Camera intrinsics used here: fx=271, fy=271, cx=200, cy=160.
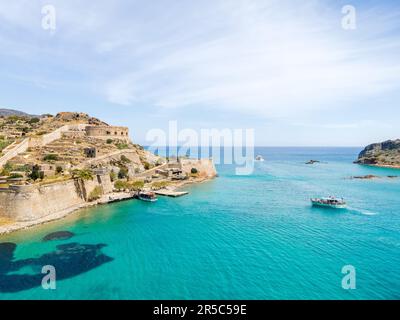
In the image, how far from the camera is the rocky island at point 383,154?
10312 centimetres

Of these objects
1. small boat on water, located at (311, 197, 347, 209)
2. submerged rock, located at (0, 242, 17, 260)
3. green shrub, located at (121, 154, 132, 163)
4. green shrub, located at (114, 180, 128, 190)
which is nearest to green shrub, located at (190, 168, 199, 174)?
green shrub, located at (121, 154, 132, 163)

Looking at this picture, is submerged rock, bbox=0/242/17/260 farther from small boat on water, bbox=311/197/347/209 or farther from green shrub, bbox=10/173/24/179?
small boat on water, bbox=311/197/347/209

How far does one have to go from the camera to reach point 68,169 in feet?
132

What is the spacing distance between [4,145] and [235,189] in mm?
40961

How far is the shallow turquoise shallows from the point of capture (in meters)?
17.0

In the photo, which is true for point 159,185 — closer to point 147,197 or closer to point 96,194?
point 147,197

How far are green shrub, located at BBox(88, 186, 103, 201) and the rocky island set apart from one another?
102 metres

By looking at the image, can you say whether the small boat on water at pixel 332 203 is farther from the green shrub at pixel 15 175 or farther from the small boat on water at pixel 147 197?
the green shrub at pixel 15 175

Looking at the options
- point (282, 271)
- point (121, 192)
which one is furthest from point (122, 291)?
point (121, 192)

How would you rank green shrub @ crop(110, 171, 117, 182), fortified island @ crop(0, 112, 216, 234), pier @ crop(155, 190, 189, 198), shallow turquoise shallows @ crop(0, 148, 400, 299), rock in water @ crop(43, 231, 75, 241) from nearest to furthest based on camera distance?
1. shallow turquoise shallows @ crop(0, 148, 400, 299)
2. rock in water @ crop(43, 231, 75, 241)
3. fortified island @ crop(0, 112, 216, 234)
4. pier @ crop(155, 190, 189, 198)
5. green shrub @ crop(110, 171, 117, 182)

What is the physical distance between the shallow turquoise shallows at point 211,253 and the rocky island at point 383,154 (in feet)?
258

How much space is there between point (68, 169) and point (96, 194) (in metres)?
5.78

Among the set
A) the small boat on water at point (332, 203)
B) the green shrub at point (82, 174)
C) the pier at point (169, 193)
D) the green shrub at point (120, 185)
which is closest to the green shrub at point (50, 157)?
the green shrub at point (82, 174)

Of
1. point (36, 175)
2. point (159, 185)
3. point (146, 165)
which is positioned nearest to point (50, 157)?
point (36, 175)
